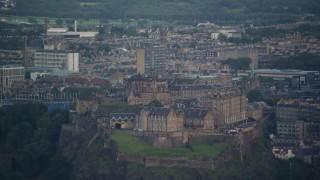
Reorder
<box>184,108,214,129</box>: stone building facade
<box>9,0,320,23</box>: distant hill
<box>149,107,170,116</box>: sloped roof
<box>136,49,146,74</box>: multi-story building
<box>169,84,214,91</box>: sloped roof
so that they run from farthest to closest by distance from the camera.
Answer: <box>9,0,320,23</box>: distant hill < <box>136,49,146,74</box>: multi-story building < <box>169,84,214,91</box>: sloped roof < <box>184,108,214,129</box>: stone building facade < <box>149,107,170,116</box>: sloped roof

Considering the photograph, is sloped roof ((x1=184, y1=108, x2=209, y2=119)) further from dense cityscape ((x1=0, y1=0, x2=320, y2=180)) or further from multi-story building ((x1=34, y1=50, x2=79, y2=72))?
multi-story building ((x1=34, y1=50, x2=79, y2=72))

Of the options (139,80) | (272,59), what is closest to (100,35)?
(272,59)

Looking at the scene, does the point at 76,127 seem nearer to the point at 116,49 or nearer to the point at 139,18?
the point at 116,49

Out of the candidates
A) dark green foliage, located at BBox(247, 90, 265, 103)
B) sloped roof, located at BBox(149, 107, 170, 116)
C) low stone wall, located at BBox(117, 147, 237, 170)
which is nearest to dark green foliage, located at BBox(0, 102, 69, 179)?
low stone wall, located at BBox(117, 147, 237, 170)

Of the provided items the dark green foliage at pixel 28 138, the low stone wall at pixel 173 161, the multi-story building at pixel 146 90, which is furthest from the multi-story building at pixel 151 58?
the low stone wall at pixel 173 161

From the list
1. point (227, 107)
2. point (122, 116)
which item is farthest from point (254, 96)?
point (122, 116)

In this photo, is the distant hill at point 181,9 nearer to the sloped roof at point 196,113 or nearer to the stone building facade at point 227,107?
the stone building facade at point 227,107

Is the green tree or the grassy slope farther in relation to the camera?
the green tree
